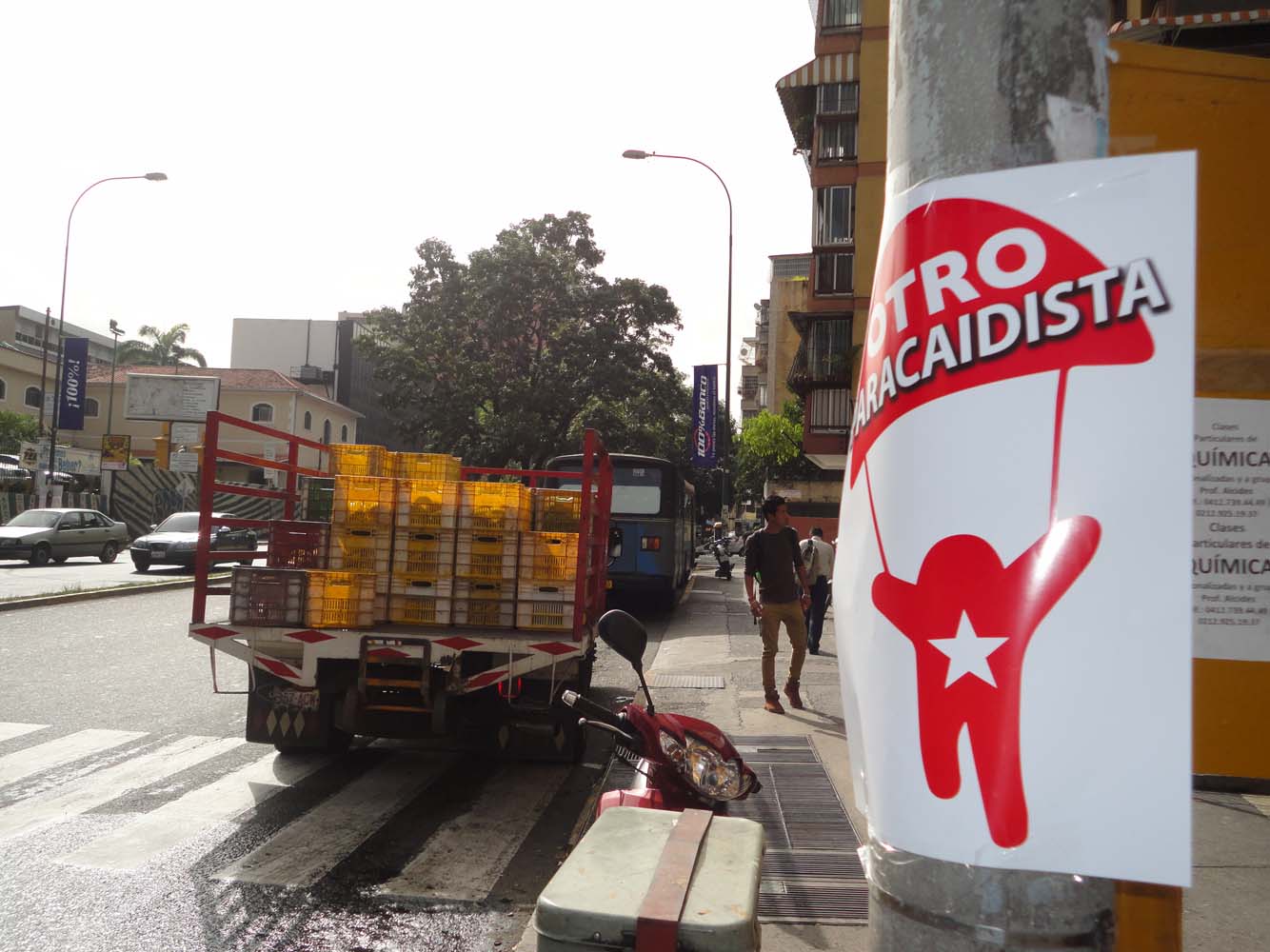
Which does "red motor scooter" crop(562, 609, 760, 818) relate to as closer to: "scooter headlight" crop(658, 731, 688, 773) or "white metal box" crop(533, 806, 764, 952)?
"scooter headlight" crop(658, 731, 688, 773)

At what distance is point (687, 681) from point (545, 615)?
4344 mm

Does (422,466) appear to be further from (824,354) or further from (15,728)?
(824,354)

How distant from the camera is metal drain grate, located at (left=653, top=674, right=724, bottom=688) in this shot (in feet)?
35.5

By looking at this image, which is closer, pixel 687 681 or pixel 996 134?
pixel 996 134

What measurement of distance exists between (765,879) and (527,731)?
2.70 metres

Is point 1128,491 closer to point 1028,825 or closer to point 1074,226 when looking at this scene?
point 1074,226

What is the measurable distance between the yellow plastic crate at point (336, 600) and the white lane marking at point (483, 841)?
1.42 m

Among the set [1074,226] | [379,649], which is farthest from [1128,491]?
[379,649]

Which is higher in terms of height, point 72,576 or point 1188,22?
point 1188,22

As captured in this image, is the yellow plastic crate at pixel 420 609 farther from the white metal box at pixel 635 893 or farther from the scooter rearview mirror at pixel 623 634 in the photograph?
the white metal box at pixel 635 893

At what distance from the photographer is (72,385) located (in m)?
37.3

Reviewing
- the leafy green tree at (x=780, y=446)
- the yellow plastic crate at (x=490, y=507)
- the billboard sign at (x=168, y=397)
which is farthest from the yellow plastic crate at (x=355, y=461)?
the leafy green tree at (x=780, y=446)

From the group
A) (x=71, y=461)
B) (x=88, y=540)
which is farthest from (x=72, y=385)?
(x=71, y=461)

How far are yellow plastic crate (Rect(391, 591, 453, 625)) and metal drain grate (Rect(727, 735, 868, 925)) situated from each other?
2.30m
